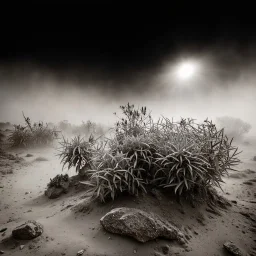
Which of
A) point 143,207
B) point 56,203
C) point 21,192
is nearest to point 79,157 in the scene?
point 56,203

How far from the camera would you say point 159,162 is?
3.15 m

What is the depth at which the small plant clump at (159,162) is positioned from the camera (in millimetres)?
2826

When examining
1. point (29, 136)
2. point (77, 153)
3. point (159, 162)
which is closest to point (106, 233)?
point (159, 162)

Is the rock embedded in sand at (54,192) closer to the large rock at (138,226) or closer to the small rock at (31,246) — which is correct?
the small rock at (31,246)

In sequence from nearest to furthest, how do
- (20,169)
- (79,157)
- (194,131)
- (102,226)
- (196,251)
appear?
(196,251) < (102,226) < (194,131) < (79,157) < (20,169)

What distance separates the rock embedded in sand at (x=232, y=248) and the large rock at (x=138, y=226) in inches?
26.1

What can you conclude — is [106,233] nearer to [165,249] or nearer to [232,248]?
[165,249]

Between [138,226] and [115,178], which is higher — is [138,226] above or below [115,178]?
below

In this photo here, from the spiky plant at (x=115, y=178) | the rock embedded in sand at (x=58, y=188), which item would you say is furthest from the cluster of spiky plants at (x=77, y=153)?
the spiky plant at (x=115, y=178)

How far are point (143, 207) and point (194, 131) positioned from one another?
212 centimetres

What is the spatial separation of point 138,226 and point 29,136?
11.0 meters

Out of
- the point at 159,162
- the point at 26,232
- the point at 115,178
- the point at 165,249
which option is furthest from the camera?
the point at 159,162

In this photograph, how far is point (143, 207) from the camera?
2.78m

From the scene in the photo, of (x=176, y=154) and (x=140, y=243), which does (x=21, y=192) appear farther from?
(x=176, y=154)
